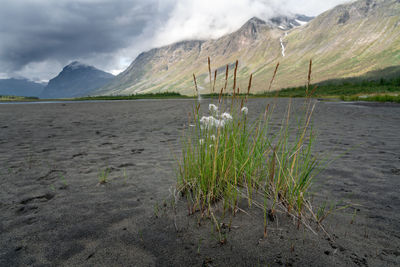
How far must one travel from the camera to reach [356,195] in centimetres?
310

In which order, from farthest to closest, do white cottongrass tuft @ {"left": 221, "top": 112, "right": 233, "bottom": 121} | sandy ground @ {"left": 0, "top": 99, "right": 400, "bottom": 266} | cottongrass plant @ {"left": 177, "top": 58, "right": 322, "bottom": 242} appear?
white cottongrass tuft @ {"left": 221, "top": 112, "right": 233, "bottom": 121} < cottongrass plant @ {"left": 177, "top": 58, "right": 322, "bottom": 242} < sandy ground @ {"left": 0, "top": 99, "right": 400, "bottom": 266}

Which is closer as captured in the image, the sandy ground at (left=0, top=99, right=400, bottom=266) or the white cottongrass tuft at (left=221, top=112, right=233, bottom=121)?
the sandy ground at (left=0, top=99, right=400, bottom=266)

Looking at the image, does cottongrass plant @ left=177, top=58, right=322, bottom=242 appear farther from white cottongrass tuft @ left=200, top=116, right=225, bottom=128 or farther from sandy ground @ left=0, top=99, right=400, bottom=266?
sandy ground @ left=0, top=99, right=400, bottom=266

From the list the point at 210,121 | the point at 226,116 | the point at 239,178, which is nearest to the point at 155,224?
the point at 239,178

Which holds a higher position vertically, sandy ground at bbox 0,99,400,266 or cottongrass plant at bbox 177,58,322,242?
cottongrass plant at bbox 177,58,322,242

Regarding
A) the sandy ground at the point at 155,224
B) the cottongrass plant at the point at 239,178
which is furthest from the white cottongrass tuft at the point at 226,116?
the sandy ground at the point at 155,224

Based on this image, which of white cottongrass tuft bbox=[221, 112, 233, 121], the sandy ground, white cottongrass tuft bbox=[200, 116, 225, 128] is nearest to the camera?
the sandy ground

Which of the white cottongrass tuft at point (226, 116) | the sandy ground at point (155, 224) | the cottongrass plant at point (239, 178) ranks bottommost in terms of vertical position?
the sandy ground at point (155, 224)

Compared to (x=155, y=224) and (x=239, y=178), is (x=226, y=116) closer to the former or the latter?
(x=239, y=178)

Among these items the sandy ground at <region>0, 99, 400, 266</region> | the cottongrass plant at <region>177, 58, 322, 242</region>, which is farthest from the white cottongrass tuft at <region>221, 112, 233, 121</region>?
the sandy ground at <region>0, 99, 400, 266</region>

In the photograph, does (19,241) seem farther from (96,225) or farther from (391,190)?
(391,190)

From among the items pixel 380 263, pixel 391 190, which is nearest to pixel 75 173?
pixel 380 263

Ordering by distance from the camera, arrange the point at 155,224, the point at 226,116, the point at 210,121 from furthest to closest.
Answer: the point at 210,121 < the point at 226,116 < the point at 155,224

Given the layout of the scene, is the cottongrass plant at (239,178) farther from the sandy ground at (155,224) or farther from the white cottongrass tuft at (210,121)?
the sandy ground at (155,224)
